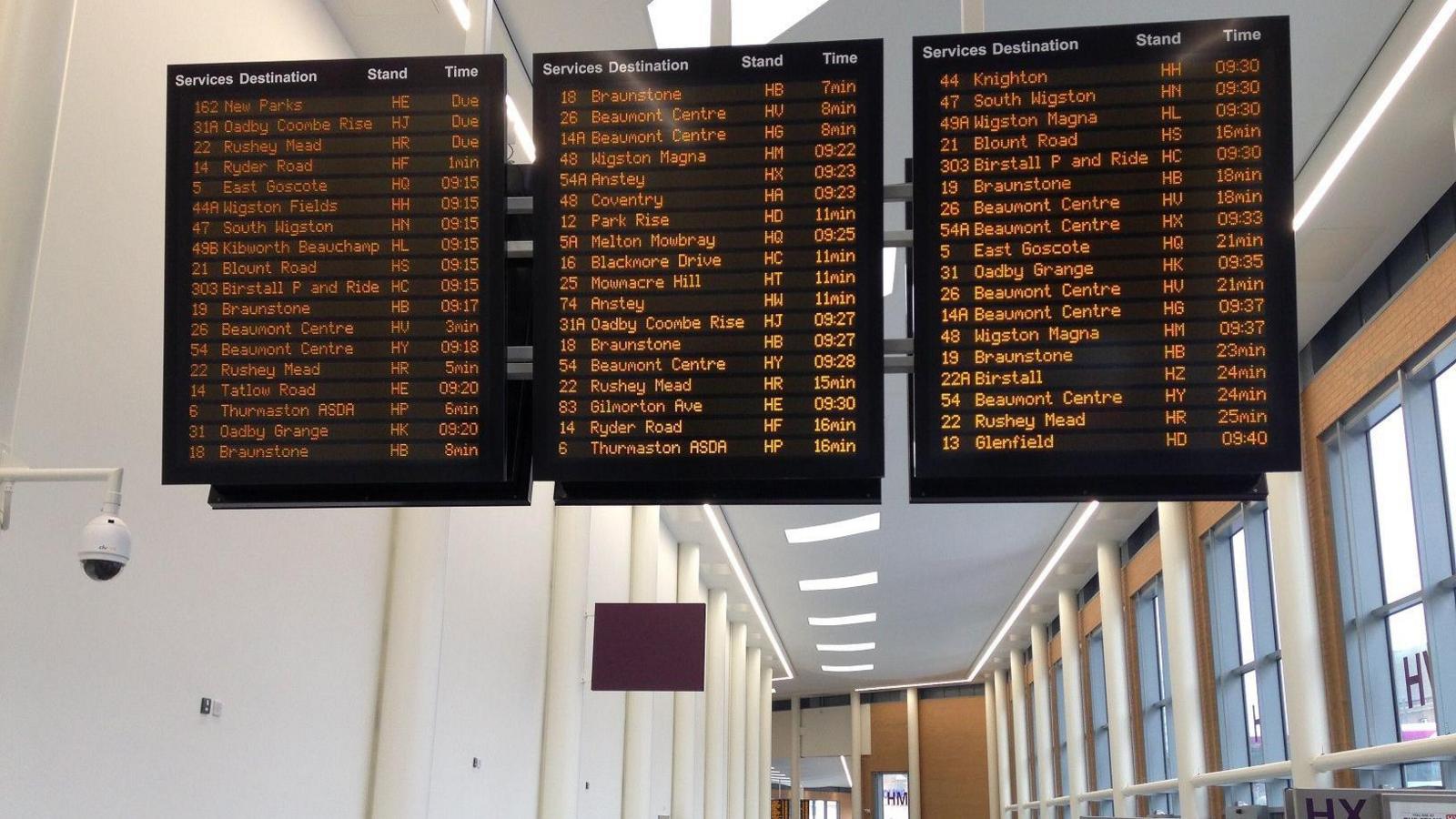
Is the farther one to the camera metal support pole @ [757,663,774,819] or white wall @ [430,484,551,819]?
metal support pole @ [757,663,774,819]

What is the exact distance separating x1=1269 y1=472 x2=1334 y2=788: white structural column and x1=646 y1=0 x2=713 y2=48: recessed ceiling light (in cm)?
713

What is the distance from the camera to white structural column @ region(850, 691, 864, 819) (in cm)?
4312

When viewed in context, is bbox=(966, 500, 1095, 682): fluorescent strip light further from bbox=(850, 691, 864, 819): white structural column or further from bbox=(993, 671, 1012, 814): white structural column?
bbox=(850, 691, 864, 819): white structural column

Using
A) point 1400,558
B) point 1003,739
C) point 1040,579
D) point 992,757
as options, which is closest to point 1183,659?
point 1400,558

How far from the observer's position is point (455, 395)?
4.98 metres

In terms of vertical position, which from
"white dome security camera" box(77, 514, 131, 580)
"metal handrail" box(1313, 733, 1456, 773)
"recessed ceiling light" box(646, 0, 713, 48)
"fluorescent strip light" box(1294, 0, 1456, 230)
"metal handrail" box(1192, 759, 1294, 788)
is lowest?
"metal handrail" box(1192, 759, 1294, 788)

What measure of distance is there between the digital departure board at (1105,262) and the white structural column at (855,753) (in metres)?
40.2

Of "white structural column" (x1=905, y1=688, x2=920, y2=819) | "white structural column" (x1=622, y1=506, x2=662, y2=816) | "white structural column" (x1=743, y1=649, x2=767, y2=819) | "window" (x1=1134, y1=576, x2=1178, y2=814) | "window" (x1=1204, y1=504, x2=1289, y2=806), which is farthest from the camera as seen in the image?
"white structural column" (x1=905, y1=688, x2=920, y2=819)

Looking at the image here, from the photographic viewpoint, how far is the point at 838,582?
2764 cm

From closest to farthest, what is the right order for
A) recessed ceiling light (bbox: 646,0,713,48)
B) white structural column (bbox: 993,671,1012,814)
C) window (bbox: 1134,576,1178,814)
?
recessed ceiling light (bbox: 646,0,713,48) < window (bbox: 1134,576,1178,814) < white structural column (bbox: 993,671,1012,814)

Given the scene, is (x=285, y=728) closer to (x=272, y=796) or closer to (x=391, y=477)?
(x=272, y=796)

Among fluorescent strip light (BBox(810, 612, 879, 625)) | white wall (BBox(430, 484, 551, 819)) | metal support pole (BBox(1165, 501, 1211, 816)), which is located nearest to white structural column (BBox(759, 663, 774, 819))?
fluorescent strip light (BBox(810, 612, 879, 625))

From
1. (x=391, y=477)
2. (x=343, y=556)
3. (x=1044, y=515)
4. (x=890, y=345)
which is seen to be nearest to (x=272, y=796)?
(x=343, y=556)

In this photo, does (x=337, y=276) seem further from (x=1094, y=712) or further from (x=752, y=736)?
(x=752, y=736)
